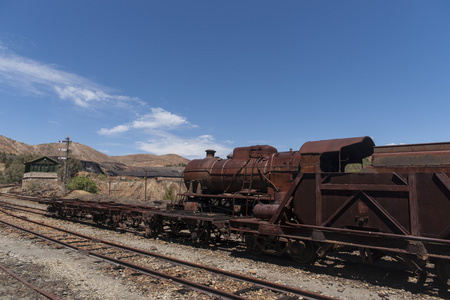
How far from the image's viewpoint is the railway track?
594 cm

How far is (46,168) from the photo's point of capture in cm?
4388

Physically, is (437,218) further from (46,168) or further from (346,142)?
(46,168)

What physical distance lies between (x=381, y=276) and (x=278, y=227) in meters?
2.89

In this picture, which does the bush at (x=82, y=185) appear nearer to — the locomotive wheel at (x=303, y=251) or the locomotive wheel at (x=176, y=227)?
the locomotive wheel at (x=176, y=227)

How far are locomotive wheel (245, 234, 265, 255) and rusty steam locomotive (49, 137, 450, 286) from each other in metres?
0.03

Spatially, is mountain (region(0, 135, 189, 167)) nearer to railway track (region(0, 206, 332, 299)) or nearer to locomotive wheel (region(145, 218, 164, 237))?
locomotive wheel (region(145, 218, 164, 237))

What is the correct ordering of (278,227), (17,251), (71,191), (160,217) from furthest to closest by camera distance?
(71,191) → (160,217) → (17,251) → (278,227)

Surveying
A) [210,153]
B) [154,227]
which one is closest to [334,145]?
[210,153]

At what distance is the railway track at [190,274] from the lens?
594 cm

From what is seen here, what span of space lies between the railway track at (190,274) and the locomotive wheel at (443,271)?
283 centimetres

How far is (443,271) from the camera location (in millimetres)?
6109

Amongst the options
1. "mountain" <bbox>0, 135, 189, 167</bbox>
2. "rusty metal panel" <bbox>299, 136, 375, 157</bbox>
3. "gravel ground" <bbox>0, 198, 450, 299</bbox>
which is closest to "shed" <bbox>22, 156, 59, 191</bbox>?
"gravel ground" <bbox>0, 198, 450, 299</bbox>

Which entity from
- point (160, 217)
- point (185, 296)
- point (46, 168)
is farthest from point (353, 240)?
point (46, 168)

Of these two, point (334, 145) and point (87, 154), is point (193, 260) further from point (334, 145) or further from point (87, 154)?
point (87, 154)
